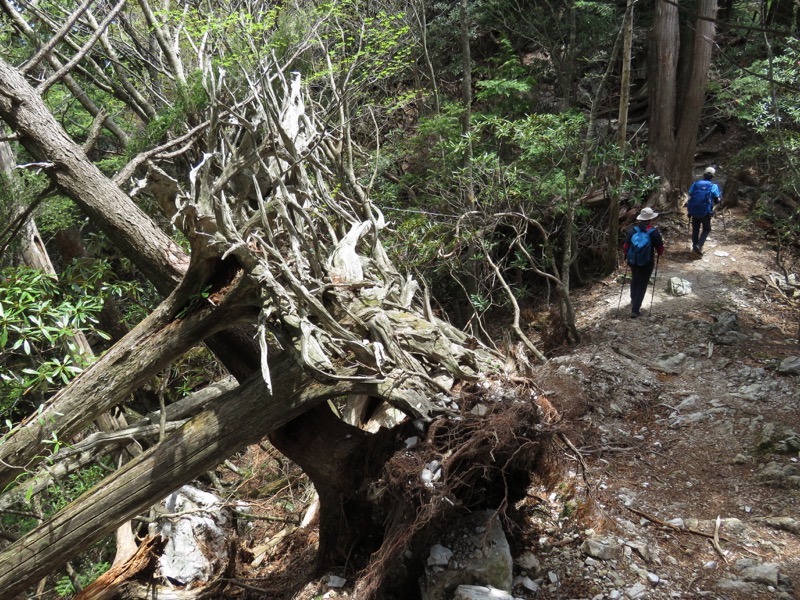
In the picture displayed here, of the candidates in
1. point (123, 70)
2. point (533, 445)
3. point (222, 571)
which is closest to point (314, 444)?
point (533, 445)

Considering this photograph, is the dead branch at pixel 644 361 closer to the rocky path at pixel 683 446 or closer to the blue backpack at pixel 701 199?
the rocky path at pixel 683 446

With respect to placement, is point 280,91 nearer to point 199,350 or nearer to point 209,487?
point 199,350

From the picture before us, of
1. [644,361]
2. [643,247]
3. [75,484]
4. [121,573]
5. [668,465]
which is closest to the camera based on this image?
[121,573]

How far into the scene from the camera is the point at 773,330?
877 centimetres

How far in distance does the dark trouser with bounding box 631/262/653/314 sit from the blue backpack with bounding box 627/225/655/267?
0.36 feet

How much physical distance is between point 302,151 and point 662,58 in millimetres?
A: 9228

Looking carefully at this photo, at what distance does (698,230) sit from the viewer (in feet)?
36.5

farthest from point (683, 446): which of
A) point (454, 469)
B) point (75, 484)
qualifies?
point (75, 484)

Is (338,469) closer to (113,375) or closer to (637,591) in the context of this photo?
(113,375)

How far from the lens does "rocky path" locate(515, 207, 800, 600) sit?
4.33 metres

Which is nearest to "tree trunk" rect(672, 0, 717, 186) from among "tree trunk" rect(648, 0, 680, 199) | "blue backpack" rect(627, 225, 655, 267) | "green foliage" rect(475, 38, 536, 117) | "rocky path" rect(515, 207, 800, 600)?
"tree trunk" rect(648, 0, 680, 199)

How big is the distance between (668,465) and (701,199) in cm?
619

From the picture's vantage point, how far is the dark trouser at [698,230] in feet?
35.4

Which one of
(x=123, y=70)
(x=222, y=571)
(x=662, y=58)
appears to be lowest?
(x=222, y=571)
